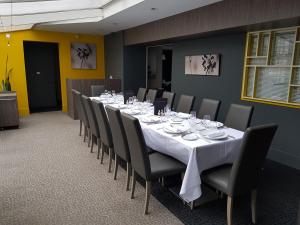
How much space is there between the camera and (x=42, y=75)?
291 inches

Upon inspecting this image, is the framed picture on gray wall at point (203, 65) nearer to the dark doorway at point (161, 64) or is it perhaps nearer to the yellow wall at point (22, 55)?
the dark doorway at point (161, 64)

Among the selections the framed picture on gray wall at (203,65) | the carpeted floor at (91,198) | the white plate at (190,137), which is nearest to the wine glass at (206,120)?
the white plate at (190,137)

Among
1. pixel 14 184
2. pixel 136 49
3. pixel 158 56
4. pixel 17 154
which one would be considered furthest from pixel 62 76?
pixel 14 184

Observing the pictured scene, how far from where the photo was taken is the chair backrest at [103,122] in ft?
9.72

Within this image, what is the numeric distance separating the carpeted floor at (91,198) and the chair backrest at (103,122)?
47 cm

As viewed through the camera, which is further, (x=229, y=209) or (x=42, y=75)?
(x=42, y=75)

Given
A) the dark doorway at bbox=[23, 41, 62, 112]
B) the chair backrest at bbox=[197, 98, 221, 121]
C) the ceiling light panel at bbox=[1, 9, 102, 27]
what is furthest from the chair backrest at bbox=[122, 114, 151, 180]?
the dark doorway at bbox=[23, 41, 62, 112]

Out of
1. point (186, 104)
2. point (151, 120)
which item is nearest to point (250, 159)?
point (151, 120)

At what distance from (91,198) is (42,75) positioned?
6.03 metres

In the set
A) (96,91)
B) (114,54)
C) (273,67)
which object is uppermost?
(114,54)

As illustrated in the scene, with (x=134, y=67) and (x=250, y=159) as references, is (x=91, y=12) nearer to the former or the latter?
(x=134, y=67)

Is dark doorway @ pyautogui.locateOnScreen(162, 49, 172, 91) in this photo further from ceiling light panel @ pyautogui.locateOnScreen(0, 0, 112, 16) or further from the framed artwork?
ceiling light panel @ pyautogui.locateOnScreen(0, 0, 112, 16)

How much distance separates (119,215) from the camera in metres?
2.24

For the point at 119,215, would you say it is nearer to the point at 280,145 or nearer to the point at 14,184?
the point at 14,184
